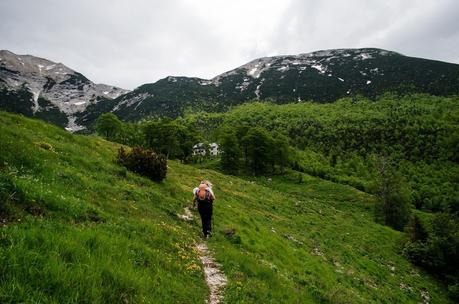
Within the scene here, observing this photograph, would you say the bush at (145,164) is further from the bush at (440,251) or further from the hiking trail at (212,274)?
the bush at (440,251)

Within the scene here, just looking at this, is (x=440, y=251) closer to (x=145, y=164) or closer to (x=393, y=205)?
(x=393, y=205)

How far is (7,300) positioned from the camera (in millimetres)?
5395

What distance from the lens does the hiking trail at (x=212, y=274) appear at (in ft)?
36.8

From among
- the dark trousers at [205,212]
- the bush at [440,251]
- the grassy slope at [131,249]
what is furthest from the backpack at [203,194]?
the bush at [440,251]

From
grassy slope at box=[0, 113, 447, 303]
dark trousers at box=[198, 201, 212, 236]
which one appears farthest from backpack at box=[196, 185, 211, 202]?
grassy slope at box=[0, 113, 447, 303]

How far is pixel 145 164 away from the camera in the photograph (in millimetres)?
27672

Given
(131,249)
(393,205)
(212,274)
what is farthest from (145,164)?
(393,205)

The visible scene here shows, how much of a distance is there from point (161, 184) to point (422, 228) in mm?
44977

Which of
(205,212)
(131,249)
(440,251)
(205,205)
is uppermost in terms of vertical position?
(131,249)

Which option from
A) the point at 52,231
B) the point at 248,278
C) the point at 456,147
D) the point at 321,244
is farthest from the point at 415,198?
the point at 52,231

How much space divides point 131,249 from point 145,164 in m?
17.7

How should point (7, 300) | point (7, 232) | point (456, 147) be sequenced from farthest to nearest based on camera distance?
point (456, 147) → point (7, 232) → point (7, 300)

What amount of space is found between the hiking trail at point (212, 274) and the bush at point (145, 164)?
38.2 feet

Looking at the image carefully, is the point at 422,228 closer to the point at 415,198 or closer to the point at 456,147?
the point at 415,198
